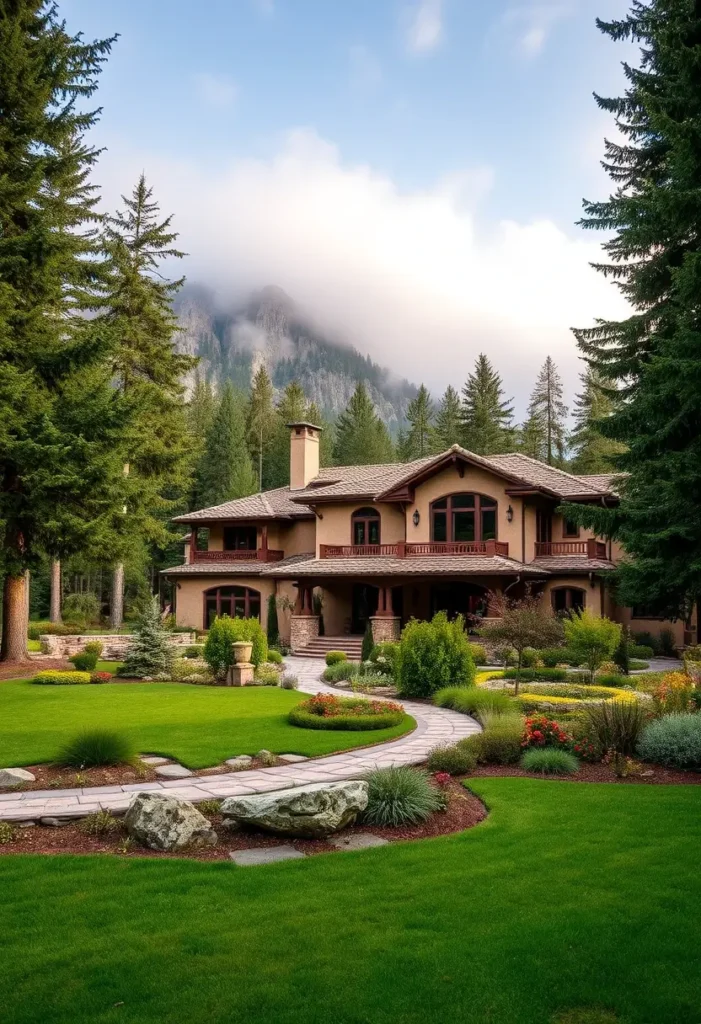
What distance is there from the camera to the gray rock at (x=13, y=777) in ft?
29.9

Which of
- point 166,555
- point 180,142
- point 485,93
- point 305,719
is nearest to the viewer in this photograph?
point 305,719

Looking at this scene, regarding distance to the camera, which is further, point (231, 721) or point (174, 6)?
point (174, 6)

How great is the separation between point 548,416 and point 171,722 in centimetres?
5131

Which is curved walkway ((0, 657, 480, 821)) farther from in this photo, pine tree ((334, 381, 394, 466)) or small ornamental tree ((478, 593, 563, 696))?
pine tree ((334, 381, 394, 466))

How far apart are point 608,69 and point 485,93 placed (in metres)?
7.04

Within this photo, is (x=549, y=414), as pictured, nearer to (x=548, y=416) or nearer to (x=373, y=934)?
(x=548, y=416)

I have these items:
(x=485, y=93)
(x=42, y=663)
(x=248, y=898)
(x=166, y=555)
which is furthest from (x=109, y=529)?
(x=166, y=555)

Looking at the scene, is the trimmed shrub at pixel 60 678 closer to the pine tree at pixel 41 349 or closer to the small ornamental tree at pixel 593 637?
the pine tree at pixel 41 349

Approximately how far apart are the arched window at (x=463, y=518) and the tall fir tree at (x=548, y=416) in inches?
1164

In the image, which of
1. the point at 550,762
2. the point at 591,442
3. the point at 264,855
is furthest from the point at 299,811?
the point at 591,442

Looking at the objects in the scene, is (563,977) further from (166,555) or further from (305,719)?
(166,555)

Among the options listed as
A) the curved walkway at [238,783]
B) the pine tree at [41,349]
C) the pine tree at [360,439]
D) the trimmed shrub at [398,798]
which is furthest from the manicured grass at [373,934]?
the pine tree at [360,439]

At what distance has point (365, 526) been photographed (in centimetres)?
3206

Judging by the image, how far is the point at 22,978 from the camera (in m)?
4.51
